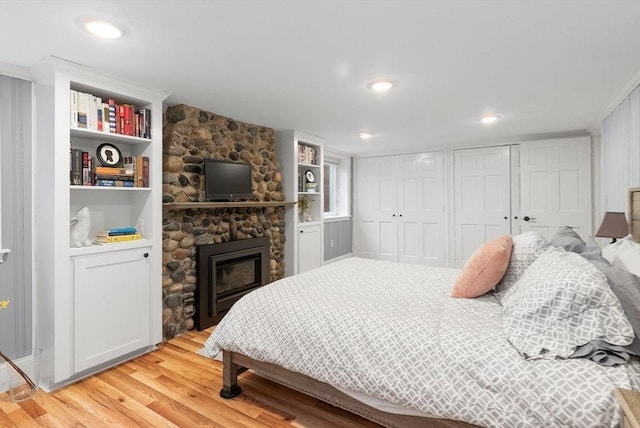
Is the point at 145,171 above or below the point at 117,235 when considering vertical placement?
above

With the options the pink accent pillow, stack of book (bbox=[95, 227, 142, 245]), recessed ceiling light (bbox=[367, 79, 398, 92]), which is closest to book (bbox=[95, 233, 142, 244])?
stack of book (bbox=[95, 227, 142, 245])

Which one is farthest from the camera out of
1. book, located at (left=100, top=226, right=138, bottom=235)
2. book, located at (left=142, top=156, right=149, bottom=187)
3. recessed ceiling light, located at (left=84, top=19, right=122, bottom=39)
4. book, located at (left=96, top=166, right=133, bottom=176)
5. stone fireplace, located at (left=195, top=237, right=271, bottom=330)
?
stone fireplace, located at (left=195, top=237, right=271, bottom=330)

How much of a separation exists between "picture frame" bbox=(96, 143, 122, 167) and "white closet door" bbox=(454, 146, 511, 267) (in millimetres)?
4879

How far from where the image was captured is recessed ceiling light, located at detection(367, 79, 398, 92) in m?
2.68

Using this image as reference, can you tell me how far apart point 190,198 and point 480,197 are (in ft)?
14.4

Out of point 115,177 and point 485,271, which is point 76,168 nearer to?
point 115,177

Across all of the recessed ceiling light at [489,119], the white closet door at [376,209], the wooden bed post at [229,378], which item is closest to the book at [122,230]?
the wooden bed post at [229,378]

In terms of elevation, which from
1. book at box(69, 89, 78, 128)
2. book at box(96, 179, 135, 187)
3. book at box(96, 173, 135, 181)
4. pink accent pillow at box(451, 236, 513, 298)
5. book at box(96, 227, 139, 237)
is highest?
book at box(69, 89, 78, 128)

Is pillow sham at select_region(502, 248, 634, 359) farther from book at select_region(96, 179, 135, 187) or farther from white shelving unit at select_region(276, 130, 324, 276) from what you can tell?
white shelving unit at select_region(276, 130, 324, 276)

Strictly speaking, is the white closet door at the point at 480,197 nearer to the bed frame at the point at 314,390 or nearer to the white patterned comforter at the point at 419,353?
the white patterned comforter at the point at 419,353

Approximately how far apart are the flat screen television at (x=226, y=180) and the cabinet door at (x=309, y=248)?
46.2 inches

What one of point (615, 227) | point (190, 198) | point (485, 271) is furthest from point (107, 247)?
point (615, 227)

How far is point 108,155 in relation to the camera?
2762 millimetres

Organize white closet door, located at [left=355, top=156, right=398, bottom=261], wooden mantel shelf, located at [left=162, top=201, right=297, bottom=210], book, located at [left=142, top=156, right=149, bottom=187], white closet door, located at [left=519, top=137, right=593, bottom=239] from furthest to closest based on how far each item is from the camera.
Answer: white closet door, located at [left=355, top=156, right=398, bottom=261] → white closet door, located at [left=519, top=137, right=593, bottom=239] → wooden mantel shelf, located at [left=162, top=201, right=297, bottom=210] → book, located at [left=142, top=156, right=149, bottom=187]
